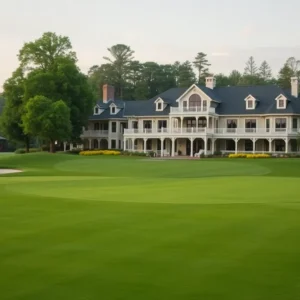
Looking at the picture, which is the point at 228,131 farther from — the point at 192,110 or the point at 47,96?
the point at 47,96

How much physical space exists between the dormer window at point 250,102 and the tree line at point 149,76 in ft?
150

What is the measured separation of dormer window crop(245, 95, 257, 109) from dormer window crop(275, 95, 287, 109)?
3.15 meters

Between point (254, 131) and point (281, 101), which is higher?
point (281, 101)

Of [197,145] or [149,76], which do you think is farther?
[149,76]

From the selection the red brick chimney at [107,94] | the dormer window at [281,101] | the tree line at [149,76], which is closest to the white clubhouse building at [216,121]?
the dormer window at [281,101]

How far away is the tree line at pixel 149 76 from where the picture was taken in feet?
372

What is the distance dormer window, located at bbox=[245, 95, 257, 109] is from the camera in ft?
212

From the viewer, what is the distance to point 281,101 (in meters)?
62.6

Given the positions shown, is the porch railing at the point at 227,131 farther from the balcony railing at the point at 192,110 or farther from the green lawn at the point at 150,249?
the green lawn at the point at 150,249

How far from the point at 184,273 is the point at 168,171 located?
30171 mm

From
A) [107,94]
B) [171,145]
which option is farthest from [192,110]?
[107,94]

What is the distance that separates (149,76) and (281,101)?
2472 inches

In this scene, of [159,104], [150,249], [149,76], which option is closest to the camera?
[150,249]

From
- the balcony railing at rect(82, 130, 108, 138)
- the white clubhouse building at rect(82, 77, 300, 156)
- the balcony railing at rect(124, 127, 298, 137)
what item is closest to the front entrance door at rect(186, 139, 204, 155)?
the white clubhouse building at rect(82, 77, 300, 156)
